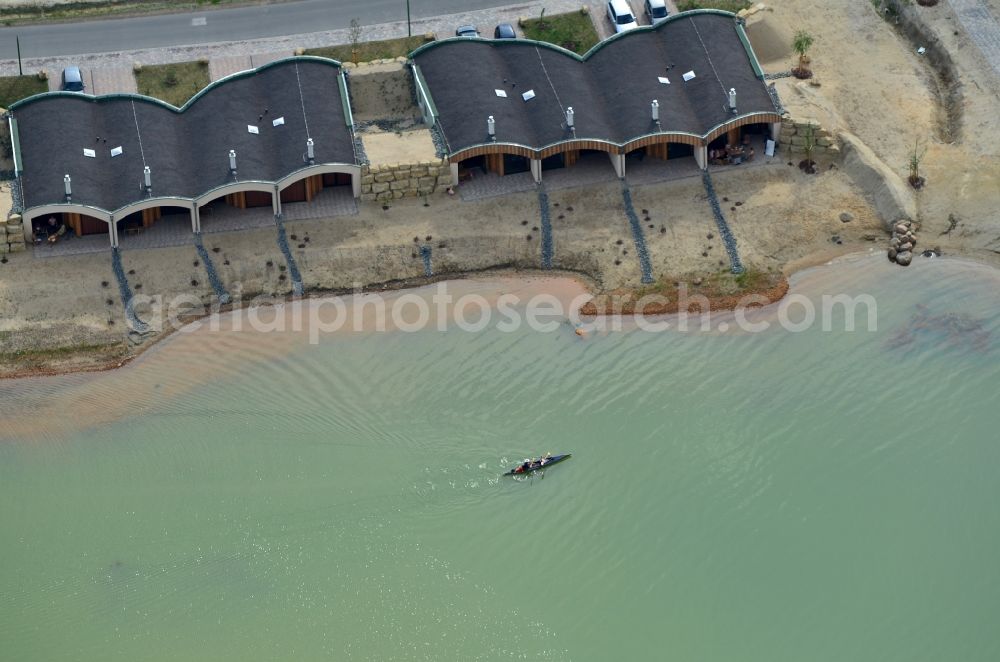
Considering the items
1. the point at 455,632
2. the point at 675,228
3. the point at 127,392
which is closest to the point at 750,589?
the point at 455,632

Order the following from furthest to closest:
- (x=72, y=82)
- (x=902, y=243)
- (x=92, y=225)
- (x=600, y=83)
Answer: (x=600, y=83)
(x=72, y=82)
(x=902, y=243)
(x=92, y=225)

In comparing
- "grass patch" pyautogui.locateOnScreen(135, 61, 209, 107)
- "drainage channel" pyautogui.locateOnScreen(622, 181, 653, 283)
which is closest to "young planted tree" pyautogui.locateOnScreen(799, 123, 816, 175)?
"drainage channel" pyautogui.locateOnScreen(622, 181, 653, 283)

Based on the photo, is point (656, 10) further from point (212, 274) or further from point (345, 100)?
point (212, 274)

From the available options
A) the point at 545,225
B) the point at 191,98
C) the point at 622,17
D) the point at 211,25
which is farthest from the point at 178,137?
the point at 622,17

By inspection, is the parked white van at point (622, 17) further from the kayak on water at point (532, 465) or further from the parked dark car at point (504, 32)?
the kayak on water at point (532, 465)

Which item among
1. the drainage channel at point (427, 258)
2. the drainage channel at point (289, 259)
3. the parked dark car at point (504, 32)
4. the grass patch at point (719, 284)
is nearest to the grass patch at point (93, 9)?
the parked dark car at point (504, 32)

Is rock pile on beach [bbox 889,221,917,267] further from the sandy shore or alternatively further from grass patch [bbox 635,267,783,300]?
grass patch [bbox 635,267,783,300]
